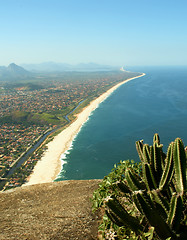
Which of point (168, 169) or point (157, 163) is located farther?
point (157, 163)

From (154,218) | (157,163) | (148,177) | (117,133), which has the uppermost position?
(157,163)

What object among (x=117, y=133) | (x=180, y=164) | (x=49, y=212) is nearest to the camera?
(x=180, y=164)

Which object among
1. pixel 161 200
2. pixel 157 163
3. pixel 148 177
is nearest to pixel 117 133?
pixel 157 163

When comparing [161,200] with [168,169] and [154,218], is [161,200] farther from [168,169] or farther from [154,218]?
[168,169]

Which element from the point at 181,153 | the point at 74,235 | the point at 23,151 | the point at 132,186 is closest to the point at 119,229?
the point at 132,186

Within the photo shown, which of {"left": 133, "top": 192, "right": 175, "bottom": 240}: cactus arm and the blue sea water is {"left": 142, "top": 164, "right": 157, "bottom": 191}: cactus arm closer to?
{"left": 133, "top": 192, "right": 175, "bottom": 240}: cactus arm

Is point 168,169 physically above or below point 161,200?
above

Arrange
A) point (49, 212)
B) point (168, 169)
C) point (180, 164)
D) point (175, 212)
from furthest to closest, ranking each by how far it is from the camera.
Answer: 1. point (49, 212)
2. point (168, 169)
3. point (180, 164)
4. point (175, 212)

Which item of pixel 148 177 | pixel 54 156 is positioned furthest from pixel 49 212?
pixel 54 156

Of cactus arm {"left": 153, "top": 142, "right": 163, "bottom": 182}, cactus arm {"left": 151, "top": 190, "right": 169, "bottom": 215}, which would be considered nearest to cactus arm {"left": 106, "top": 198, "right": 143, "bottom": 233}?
cactus arm {"left": 151, "top": 190, "right": 169, "bottom": 215}

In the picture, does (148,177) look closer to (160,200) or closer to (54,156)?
(160,200)
